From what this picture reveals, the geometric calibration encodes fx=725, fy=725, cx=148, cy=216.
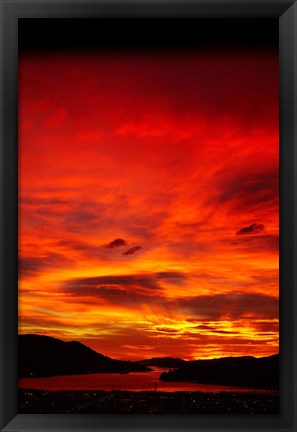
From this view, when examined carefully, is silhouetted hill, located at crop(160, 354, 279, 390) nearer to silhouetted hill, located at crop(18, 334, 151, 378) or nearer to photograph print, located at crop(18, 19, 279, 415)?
photograph print, located at crop(18, 19, 279, 415)

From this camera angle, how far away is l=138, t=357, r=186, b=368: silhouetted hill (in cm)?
197

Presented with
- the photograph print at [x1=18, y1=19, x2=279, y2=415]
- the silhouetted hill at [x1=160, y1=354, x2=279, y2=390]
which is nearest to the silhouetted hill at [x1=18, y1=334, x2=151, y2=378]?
the photograph print at [x1=18, y1=19, x2=279, y2=415]

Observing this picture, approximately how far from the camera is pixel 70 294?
1966 mm

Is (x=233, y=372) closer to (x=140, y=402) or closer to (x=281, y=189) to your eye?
(x=140, y=402)

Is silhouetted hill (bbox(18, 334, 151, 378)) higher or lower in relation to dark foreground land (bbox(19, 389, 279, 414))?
higher

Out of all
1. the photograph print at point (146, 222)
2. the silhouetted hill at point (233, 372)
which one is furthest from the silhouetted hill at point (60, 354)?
the silhouetted hill at point (233, 372)

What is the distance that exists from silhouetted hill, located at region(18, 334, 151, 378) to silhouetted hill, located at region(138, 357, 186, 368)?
0.05 feet

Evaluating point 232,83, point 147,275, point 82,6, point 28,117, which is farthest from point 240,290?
point 82,6

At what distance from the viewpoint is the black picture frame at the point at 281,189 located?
1906 mm

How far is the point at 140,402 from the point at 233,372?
265 millimetres

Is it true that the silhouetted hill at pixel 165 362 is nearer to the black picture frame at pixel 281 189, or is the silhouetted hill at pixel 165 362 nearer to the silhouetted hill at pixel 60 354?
the silhouetted hill at pixel 60 354

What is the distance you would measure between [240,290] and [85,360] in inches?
18.2

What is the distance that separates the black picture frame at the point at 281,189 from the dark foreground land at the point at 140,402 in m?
0.03

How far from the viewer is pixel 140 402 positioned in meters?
1.97
